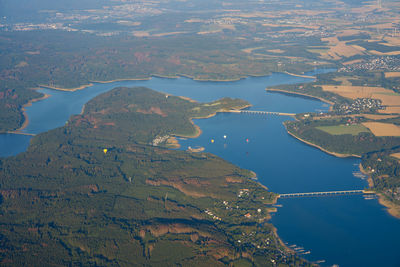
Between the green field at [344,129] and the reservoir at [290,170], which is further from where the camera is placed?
the green field at [344,129]

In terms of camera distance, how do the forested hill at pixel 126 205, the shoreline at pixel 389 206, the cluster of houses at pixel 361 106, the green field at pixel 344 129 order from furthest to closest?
the cluster of houses at pixel 361 106 < the green field at pixel 344 129 < the shoreline at pixel 389 206 < the forested hill at pixel 126 205

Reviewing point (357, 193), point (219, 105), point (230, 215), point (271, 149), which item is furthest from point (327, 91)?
point (230, 215)

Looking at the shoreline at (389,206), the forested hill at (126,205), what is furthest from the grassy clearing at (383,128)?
the forested hill at (126,205)

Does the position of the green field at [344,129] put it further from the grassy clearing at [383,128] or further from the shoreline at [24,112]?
the shoreline at [24,112]

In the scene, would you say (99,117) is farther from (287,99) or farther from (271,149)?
(287,99)

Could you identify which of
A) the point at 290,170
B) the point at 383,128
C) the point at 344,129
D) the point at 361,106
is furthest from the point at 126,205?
the point at 361,106

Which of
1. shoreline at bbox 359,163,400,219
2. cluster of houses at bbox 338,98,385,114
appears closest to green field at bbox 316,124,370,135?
cluster of houses at bbox 338,98,385,114
